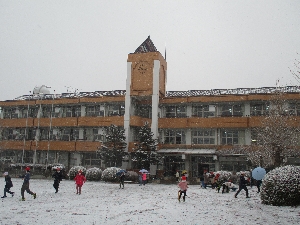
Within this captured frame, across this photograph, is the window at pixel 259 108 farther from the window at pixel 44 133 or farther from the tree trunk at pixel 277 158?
the window at pixel 44 133

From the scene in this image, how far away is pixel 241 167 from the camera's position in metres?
36.0

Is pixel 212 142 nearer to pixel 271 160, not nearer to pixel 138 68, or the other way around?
pixel 271 160

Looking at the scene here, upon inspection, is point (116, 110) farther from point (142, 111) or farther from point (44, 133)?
point (44, 133)

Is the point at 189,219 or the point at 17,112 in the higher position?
the point at 17,112

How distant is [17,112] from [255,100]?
34.2 m

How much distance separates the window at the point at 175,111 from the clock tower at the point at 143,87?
6.45 feet

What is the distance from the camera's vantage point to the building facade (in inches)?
1462

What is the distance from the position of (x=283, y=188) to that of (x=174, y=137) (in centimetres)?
2575

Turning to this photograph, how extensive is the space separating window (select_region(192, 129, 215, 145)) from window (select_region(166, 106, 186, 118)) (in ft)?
9.49

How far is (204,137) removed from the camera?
1516 inches

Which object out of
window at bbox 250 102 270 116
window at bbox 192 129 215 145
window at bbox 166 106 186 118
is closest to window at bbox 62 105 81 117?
window at bbox 166 106 186 118

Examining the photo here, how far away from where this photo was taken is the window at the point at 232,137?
122 feet

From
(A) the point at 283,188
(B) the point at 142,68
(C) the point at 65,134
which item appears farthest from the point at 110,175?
(A) the point at 283,188

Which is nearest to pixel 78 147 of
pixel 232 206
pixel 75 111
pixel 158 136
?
pixel 75 111
